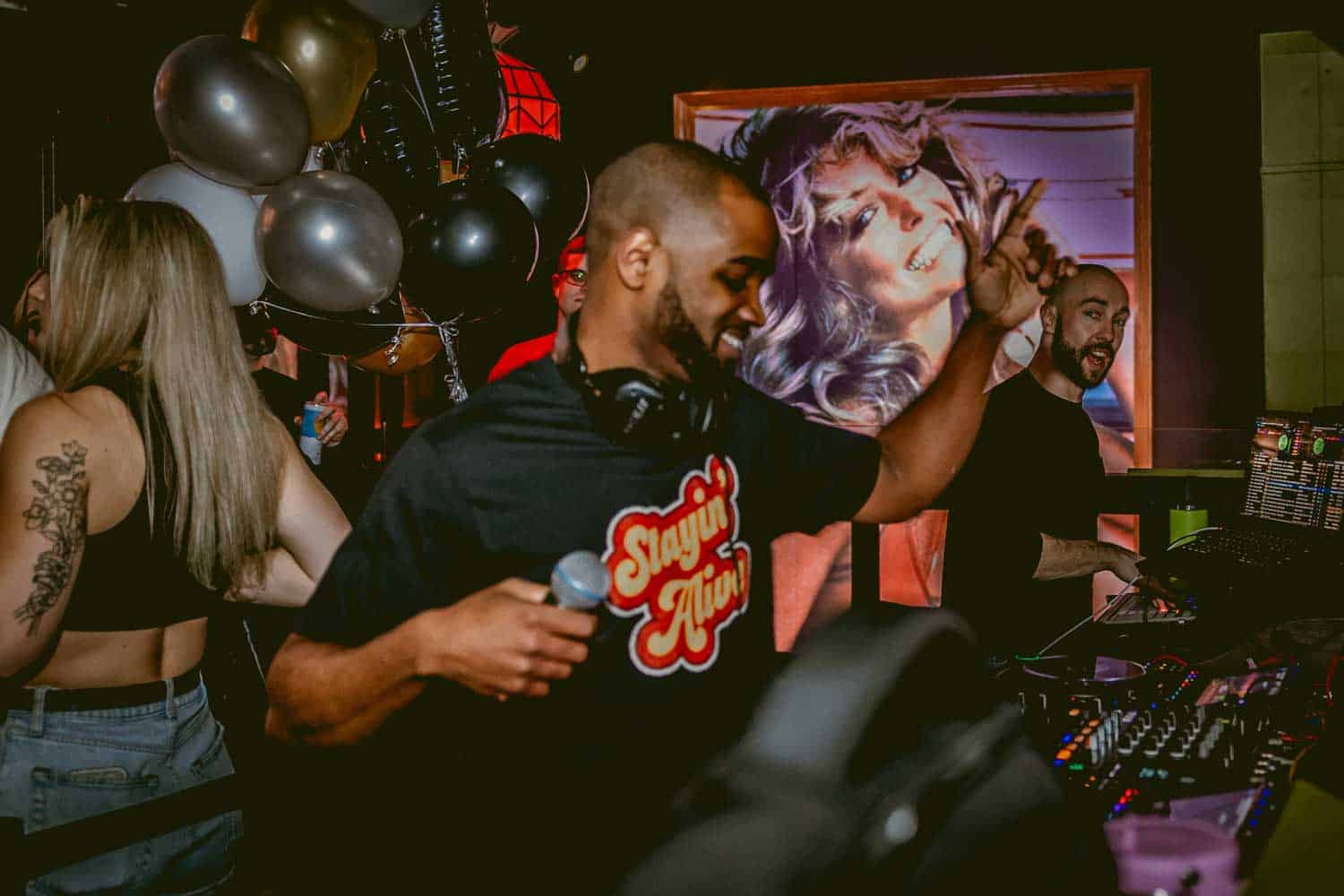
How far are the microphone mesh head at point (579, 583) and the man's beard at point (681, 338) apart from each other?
474 mm

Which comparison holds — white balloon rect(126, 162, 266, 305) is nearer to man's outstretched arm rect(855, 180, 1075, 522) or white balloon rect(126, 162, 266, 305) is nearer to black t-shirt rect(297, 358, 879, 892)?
black t-shirt rect(297, 358, 879, 892)

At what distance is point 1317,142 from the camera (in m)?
4.19

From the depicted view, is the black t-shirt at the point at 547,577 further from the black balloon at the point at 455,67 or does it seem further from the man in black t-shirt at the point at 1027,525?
the black balloon at the point at 455,67

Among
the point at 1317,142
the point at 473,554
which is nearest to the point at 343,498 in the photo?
the point at 473,554

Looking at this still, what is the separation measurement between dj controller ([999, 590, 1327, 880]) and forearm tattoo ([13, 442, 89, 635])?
51.5 inches

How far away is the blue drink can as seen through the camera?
3.58 m

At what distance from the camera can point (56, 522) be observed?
1348 millimetres

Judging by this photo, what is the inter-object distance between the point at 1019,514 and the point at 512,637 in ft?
5.36

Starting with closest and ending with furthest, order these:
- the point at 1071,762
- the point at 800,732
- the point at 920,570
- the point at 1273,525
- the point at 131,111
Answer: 1. the point at 800,732
2. the point at 1071,762
3. the point at 1273,525
4. the point at 131,111
5. the point at 920,570

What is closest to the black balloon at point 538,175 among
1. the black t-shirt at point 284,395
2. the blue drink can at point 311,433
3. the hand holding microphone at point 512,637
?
the blue drink can at point 311,433

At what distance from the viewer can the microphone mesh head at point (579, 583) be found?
2.94 ft

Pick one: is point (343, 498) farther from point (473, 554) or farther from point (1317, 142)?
point (1317, 142)

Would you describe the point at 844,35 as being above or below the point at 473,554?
above

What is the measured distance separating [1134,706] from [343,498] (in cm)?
377
